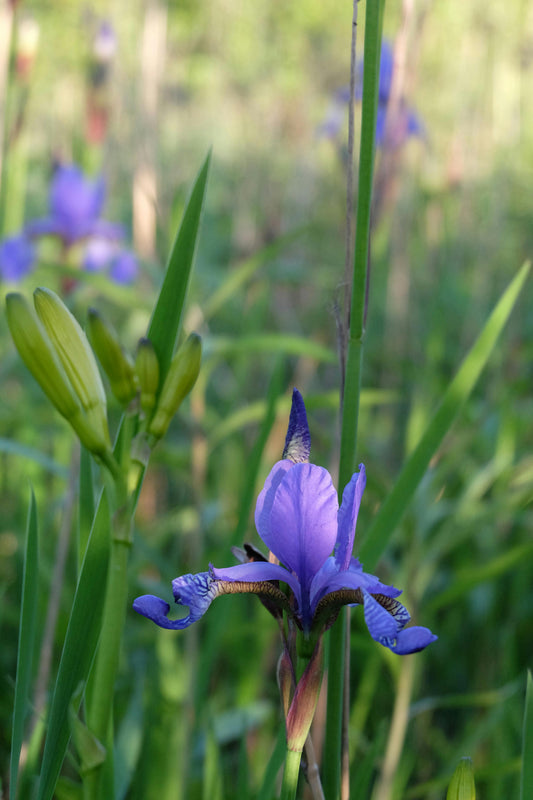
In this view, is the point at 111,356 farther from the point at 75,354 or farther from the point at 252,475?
the point at 252,475

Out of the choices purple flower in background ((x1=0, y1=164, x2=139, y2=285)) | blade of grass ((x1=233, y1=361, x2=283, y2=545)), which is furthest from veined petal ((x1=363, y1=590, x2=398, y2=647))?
purple flower in background ((x1=0, y1=164, x2=139, y2=285))

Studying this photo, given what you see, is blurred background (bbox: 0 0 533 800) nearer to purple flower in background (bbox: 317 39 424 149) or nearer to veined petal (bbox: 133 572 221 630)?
purple flower in background (bbox: 317 39 424 149)

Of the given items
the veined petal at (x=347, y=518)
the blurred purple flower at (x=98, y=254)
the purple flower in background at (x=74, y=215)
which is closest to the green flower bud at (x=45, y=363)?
the veined petal at (x=347, y=518)

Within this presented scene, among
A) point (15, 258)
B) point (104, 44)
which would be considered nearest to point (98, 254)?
point (15, 258)

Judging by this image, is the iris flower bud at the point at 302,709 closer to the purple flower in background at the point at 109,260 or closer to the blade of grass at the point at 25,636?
the blade of grass at the point at 25,636

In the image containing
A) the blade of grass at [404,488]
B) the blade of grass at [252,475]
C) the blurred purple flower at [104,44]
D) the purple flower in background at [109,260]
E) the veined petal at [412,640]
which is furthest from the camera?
the purple flower in background at [109,260]
